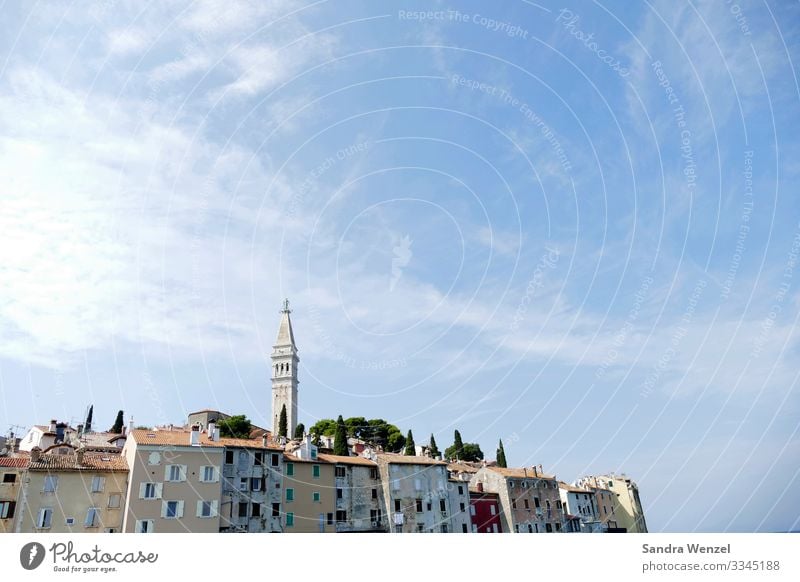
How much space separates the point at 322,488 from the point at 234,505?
708 centimetres

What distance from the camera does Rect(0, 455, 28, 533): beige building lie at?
93.5 ft

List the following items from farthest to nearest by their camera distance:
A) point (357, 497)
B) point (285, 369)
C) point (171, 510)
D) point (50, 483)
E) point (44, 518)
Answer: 1. point (285, 369)
2. point (357, 497)
3. point (171, 510)
4. point (50, 483)
5. point (44, 518)

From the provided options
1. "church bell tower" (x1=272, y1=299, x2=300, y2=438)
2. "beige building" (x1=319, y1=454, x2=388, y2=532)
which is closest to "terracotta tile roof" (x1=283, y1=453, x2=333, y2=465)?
"beige building" (x1=319, y1=454, x2=388, y2=532)

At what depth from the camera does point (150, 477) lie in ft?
107

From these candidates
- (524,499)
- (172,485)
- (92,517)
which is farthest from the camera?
(524,499)

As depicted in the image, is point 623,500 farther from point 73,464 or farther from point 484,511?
point 73,464

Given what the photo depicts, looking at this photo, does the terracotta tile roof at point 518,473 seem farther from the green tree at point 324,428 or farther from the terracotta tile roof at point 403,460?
the green tree at point 324,428

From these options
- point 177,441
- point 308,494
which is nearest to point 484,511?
point 308,494

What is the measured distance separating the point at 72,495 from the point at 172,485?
5.08 meters
